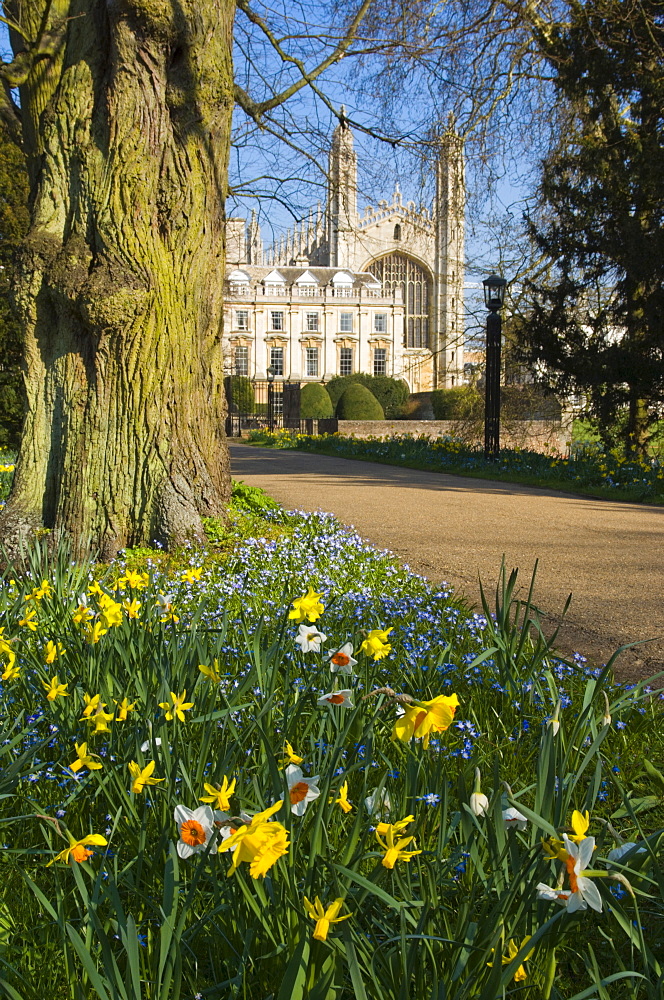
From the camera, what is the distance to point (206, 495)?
4.63 m

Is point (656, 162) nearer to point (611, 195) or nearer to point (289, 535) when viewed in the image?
point (611, 195)

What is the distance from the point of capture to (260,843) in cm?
88

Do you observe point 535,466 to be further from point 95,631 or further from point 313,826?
point 313,826

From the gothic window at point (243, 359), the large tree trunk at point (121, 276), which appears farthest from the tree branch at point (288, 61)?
the gothic window at point (243, 359)

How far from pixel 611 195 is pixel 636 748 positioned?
355 inches

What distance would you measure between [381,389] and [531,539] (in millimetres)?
42746

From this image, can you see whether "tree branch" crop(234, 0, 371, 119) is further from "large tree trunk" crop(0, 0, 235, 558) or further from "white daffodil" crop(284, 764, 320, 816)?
"white daffodil" crop(284, 764, 320, 816)

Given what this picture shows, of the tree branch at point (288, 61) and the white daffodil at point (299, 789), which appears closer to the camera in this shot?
the white daffodil at point (299, 789)

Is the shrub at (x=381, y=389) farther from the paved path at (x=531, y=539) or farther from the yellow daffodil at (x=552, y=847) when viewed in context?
the yellow daffodil at (x=552, y=847)

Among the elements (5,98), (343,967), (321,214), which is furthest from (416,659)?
(321,214)

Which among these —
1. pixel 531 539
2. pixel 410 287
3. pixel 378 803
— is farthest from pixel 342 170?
pixel 410 287

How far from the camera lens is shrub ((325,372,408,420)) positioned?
1764 inches

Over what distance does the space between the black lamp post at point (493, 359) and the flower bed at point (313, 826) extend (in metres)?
8.69

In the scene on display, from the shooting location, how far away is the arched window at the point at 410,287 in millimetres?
66562
